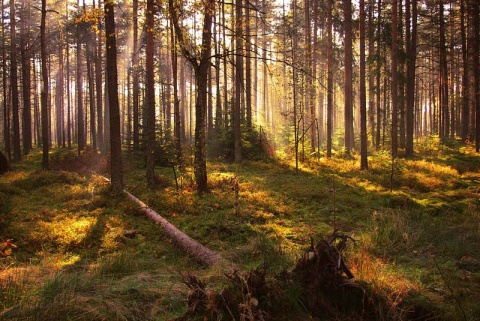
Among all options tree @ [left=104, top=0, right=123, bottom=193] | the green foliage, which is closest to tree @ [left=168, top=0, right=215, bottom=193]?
tree @ [left=104, top=0, right=123, bottom=193]

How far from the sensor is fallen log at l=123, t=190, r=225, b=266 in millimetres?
5336

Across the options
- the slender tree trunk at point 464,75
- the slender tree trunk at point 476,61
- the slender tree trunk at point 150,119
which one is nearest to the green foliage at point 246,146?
the slender tree trunk at point 150,119

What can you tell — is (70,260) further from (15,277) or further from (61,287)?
(61,287)

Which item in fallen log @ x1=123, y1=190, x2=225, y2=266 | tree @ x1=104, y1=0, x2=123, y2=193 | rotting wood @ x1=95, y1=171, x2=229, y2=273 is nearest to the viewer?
rotting wood @ x1=95, y1=171, x2=229, y2=273

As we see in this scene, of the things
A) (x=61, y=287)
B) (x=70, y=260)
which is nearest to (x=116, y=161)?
(x=70, y=260)

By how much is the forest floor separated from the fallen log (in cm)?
17

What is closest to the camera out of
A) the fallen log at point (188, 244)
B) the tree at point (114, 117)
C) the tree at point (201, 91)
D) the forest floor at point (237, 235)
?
the forest floor at point (237, 235)

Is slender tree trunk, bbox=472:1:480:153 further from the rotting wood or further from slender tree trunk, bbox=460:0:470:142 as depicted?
the rotting wood

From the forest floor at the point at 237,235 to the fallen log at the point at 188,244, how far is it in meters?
0.17

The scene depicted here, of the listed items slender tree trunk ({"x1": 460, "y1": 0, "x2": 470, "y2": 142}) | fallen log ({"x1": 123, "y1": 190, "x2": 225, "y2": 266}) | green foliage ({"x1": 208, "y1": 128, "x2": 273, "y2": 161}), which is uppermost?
slender tree trunk ({"x1": 460, "y1": 0, "x2": 470, "y2": 142})

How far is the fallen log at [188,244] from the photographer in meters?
5.34

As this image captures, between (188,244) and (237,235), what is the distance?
1.37m

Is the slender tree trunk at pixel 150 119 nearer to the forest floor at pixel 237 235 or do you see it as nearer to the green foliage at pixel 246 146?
the forest floor at pixel 237 235

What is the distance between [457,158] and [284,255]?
1676 cm
